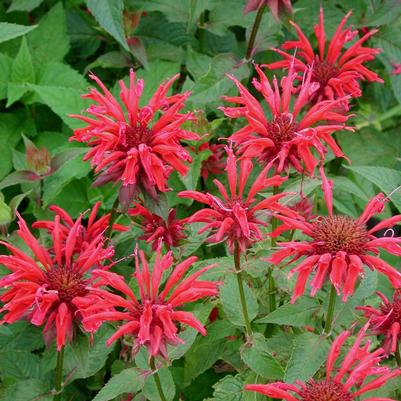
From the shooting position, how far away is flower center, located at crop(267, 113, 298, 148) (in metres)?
1.31

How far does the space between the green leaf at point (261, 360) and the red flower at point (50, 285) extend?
25 cm

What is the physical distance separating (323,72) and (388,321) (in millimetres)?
578

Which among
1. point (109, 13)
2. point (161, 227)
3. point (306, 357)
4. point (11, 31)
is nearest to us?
point (306, 357)

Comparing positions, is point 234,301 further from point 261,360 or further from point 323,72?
point 323,72

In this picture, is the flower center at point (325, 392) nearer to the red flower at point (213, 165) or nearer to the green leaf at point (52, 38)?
the red flower at point (213, 165)

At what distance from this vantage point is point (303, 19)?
199 centimetres

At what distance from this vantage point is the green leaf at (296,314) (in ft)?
4.08

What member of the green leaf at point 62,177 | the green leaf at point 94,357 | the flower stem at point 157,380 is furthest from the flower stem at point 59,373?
the green leaf at point 62,177

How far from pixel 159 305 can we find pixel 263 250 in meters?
0.27

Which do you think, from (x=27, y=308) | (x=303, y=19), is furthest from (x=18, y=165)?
(x=303, y=19)

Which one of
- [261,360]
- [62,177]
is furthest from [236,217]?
[62,177]

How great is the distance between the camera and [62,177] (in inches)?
62.5

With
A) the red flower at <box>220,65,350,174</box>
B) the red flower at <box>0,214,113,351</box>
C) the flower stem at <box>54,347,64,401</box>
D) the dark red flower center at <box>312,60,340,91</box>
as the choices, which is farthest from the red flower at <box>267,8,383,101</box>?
the flower stem at <box>54,347,64,401</box>

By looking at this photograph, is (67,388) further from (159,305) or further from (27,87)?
(27,87)
